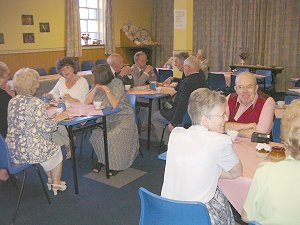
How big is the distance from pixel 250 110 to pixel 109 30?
741cm

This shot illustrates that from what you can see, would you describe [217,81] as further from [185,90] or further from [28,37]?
[28,37]

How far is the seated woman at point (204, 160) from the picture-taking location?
5.45 feet

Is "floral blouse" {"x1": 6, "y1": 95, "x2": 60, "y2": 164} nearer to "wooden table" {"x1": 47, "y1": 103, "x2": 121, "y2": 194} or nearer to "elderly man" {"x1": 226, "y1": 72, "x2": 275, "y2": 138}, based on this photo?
"wooden table" {"x1": 47, "y1": 103, "x2": 121, "y2": 194}

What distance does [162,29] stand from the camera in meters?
10.8

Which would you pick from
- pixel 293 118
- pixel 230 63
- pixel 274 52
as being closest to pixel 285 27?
pixel 274 52

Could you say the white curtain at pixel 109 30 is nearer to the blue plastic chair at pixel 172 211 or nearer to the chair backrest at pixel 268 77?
the chair backrest at pixel 268 77

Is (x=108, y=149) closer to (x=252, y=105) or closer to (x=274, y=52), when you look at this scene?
(x=252, y=105)

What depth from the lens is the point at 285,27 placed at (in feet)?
27.8

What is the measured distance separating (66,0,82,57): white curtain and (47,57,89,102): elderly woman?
15.4 feet

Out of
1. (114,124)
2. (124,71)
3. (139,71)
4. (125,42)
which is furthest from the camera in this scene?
(125,42)

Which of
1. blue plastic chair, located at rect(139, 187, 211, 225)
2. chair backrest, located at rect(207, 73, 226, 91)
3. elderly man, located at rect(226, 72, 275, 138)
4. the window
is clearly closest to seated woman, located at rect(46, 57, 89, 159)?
elderly man, located at rect(226, 72, 275, 138)

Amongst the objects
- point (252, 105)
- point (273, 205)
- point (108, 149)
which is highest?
point (252, 105)

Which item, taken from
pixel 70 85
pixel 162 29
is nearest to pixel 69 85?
pixel 70 85

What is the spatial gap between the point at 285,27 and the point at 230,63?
5.51ft
